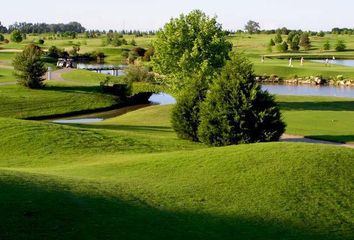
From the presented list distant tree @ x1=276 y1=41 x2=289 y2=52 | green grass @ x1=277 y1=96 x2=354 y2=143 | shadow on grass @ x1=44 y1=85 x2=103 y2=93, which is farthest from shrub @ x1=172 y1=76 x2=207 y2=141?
distant tree @ x1=276 y1=41 x2=289 y2=52

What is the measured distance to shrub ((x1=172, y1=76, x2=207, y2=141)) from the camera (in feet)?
107

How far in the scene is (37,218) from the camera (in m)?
12.8

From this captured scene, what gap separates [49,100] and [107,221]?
43.5 m

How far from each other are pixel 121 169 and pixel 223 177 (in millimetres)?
4260

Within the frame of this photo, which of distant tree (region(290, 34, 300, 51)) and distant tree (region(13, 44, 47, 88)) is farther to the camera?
distant tree (region(290, 34, 300, 51))

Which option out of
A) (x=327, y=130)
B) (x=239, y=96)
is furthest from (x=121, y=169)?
(x=327, y=130)

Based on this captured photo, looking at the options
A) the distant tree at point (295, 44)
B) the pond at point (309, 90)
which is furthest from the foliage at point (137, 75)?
the distant tree at point (295, 44)

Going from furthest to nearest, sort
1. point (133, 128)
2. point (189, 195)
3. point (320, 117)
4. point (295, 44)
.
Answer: point (295, 44), point (320, 117), point (133, 128), point (189, 195)

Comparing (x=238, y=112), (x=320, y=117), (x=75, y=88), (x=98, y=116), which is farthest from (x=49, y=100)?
(x=238, y=112)

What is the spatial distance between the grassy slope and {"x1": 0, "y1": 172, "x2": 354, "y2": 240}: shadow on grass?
1.0 inches

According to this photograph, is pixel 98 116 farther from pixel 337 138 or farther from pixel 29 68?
pixel 337 138

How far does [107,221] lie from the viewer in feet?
43.7

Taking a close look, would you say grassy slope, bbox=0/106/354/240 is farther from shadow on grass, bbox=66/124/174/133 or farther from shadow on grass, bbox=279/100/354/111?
shadow on grass, bbox=279/100/354/111

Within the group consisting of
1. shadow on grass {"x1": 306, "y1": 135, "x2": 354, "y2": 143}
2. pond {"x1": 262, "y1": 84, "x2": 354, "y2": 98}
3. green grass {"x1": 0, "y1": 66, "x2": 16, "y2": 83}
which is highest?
green grass {"x1": 0, "y1": 66, "x2": 16, "y2": 83}
